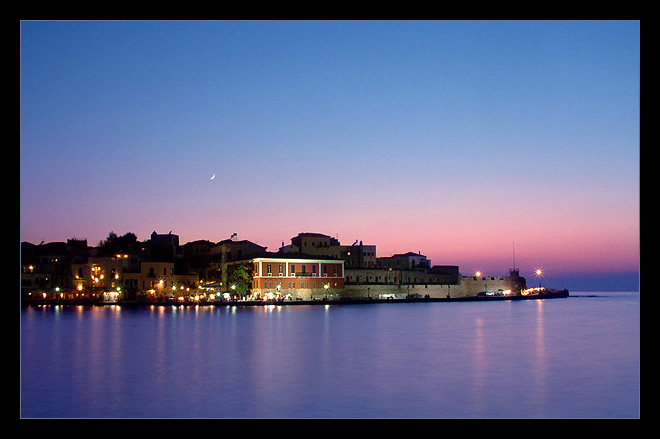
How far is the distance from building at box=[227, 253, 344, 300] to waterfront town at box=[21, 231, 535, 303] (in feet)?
0.19

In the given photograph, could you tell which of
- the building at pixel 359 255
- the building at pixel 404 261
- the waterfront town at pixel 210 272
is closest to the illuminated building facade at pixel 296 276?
the waterfront town at pixel 210 272

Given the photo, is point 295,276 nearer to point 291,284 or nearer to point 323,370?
point 291,284

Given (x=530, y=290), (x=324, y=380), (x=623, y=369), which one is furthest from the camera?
(x=530, y=290)

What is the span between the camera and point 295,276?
4200 cm

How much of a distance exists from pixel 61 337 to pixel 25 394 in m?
10.6

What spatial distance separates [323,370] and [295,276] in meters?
26.3

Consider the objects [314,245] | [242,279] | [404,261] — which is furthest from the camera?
[404,261]

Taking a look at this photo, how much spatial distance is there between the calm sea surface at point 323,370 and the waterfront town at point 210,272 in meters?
13.2

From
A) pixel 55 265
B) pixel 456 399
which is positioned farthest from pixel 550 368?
pixel 55 265

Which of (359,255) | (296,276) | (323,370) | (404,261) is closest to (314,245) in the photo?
(359,255)

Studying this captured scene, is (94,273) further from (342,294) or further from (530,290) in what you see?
(530,290)
